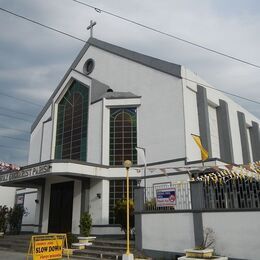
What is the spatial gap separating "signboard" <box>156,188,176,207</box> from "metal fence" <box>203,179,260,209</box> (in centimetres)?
147

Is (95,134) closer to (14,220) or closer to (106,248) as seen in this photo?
(14,220)

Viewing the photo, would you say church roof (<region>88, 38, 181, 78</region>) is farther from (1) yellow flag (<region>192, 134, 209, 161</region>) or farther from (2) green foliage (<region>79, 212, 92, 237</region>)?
(2) green foliage (<region>79, 212, 92, 237</region>)

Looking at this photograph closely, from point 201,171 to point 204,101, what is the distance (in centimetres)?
600

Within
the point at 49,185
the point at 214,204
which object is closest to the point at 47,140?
the point at 49,185

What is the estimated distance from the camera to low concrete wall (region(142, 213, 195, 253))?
39.8 ft

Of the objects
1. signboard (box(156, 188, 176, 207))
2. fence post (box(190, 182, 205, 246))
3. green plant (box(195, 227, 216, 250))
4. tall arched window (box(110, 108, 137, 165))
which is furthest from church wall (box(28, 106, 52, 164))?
green plant (box(195, 227, 216, 250))

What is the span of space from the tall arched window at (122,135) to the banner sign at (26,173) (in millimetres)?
4683

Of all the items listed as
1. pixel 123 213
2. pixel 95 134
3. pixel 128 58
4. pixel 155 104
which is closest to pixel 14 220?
pixel 95 134

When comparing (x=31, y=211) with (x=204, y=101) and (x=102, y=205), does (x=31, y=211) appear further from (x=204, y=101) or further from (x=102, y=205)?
(x=204, y=101)

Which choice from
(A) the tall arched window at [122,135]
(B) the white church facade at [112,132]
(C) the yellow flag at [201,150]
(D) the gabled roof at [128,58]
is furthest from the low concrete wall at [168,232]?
(D) the gabled roof at [128,58]

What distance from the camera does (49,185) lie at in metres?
A: 22.8

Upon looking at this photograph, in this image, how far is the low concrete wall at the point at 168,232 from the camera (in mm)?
12129

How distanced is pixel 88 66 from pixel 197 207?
17999mm

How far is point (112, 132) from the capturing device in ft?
72.0
